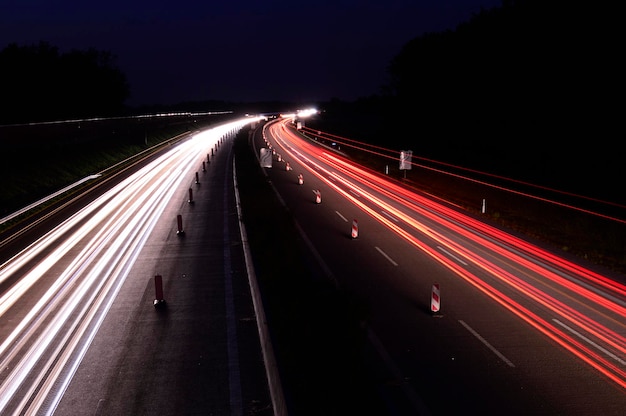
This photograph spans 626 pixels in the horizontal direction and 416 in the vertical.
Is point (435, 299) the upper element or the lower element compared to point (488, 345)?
upper

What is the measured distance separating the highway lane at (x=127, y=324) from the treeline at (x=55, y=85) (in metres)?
58.5

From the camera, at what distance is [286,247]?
1853 cm

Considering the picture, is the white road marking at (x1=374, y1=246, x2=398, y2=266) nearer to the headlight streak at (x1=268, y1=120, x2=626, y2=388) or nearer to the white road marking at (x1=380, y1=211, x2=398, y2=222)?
the headlight streak at (x1=268, y1=120, x2=626, y2=388)

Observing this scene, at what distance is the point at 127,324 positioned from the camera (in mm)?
12586

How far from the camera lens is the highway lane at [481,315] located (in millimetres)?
9789

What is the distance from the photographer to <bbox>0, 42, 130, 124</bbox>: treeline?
7812cm

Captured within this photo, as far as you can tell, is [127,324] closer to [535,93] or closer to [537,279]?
[537,279]

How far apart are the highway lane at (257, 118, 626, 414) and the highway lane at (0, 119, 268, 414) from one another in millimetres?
3133

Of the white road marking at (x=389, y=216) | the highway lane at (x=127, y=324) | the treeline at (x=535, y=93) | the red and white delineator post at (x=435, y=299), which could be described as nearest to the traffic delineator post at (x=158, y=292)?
the highway lane at (x=127, y=324)

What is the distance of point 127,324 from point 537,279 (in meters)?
11.1

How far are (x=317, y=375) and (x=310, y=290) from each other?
191 inches

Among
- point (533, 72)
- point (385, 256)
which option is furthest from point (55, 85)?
point (385, 256)

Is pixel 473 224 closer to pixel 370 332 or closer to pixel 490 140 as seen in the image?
pixel 370 332

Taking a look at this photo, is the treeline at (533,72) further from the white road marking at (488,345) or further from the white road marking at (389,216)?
the white road marking at (488,345)
